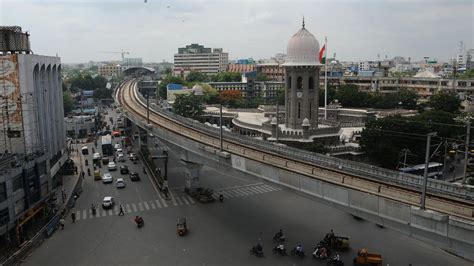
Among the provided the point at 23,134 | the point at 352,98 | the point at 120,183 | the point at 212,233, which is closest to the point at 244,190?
the point at 212,233

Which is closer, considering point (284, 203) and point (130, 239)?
point (130, 239)

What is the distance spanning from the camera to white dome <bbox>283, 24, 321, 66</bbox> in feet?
222

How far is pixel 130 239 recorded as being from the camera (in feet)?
124

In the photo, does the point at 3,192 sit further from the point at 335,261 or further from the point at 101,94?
the point at 101,94

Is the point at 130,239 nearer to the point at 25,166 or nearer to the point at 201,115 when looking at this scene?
the point at 25,166

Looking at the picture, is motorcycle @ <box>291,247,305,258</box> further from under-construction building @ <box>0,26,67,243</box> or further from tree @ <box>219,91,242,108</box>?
tree @ <box>219,91,242,108</box>

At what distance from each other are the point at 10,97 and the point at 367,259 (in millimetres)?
38900

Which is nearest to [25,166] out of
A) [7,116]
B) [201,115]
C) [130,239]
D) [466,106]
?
[7,116]

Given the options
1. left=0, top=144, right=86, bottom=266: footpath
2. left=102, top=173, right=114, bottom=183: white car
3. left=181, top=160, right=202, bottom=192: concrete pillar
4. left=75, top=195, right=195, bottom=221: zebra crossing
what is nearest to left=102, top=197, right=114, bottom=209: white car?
left=75, top=195, right=195, bottom=221: zebra crossing

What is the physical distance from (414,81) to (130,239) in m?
131

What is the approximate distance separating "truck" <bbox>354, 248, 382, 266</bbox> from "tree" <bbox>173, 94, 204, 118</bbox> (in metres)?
76.5

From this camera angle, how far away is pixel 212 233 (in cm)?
3894

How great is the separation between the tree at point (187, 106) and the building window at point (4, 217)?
69.4 metres

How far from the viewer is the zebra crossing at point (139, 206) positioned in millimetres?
44938
